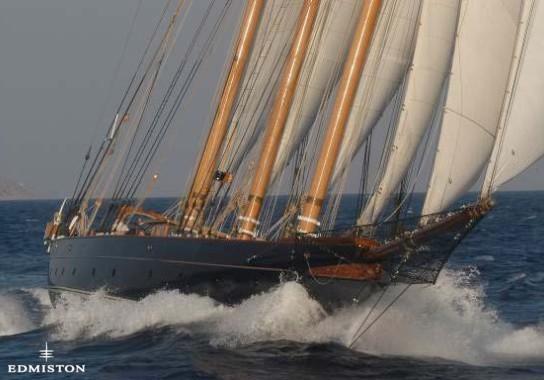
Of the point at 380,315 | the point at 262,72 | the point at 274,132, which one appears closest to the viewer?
the point at 380,315

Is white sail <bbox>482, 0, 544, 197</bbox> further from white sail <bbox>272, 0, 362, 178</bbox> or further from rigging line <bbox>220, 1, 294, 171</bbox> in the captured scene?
rigging line <bbox>220, 1, 294, 171</bbox>

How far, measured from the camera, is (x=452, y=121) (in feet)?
83.9

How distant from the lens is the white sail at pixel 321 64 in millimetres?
33125

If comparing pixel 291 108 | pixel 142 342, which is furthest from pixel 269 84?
pixel 142 342

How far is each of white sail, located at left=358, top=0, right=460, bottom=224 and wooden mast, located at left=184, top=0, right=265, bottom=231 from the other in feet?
24.0

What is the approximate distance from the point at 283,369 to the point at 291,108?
11.4m

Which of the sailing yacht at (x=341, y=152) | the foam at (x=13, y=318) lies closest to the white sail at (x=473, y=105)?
the sailing yacht at (x=341, y=152)

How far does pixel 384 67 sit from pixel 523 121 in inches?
282

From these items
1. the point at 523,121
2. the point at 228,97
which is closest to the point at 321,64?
the point at 228,97

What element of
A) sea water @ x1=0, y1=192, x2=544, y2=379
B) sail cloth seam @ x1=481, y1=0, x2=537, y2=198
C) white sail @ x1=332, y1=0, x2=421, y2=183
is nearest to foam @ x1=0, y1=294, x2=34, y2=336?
sea water @ x1=0, y1=192, x2=544, y2=379

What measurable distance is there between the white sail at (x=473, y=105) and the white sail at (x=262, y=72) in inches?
385

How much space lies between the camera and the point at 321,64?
3325 cm

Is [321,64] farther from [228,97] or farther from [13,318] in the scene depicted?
[13,318]

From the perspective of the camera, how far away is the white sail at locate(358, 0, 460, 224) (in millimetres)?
27797
